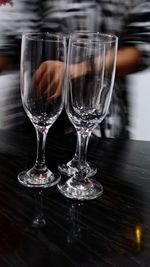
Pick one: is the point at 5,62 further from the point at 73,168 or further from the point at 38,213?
the point at 38,213

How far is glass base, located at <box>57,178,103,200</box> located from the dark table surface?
0.01 m

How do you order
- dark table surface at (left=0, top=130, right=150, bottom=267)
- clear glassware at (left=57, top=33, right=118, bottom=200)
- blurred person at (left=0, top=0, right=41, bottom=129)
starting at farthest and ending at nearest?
blurred person at (left=0, top=0, right=41, bottom=129) < clear glassware at (left=57, top=33, right=118, bottom=200) < dark table surface at (left=0, top=130, right=150, bottom=267)

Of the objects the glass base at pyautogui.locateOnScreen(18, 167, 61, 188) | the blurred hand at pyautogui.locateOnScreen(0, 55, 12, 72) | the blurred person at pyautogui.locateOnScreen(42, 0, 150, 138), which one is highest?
the blurred person at pyautogui.locateOnScreen(42, 0, 150, 138)

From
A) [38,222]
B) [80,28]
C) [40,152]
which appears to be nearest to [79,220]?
[38,222]

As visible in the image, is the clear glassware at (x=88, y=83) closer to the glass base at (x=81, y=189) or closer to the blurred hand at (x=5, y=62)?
the glass base at (x=81, y=189)

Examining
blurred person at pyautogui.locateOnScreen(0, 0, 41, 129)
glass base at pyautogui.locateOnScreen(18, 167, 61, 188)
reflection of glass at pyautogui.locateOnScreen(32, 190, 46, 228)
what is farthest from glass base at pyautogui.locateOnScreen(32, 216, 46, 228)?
blurred person at pyautogui.locateOnScreen(0, 0, 41, 129)

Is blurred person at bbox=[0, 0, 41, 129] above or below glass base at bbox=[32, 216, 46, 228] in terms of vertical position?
above

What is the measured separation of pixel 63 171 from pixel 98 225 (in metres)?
0.22

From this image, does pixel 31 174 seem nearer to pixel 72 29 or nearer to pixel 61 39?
pixel 61 39

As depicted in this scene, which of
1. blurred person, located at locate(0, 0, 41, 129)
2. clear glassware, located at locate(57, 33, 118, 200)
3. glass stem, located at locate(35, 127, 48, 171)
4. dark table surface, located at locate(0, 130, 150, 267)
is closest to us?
dark table surface, located at locate(0, 130, 150, 267)

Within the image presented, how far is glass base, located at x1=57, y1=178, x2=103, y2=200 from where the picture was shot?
658 mm

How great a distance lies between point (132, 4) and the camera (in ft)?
4.04

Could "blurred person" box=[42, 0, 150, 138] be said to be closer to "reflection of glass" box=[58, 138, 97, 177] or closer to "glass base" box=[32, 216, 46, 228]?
"reflection of glass" box=[58, 138, 97, 177]

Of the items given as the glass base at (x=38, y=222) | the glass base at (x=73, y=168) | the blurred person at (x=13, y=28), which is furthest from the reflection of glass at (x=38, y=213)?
the blurred person at (x=13, y=28)
